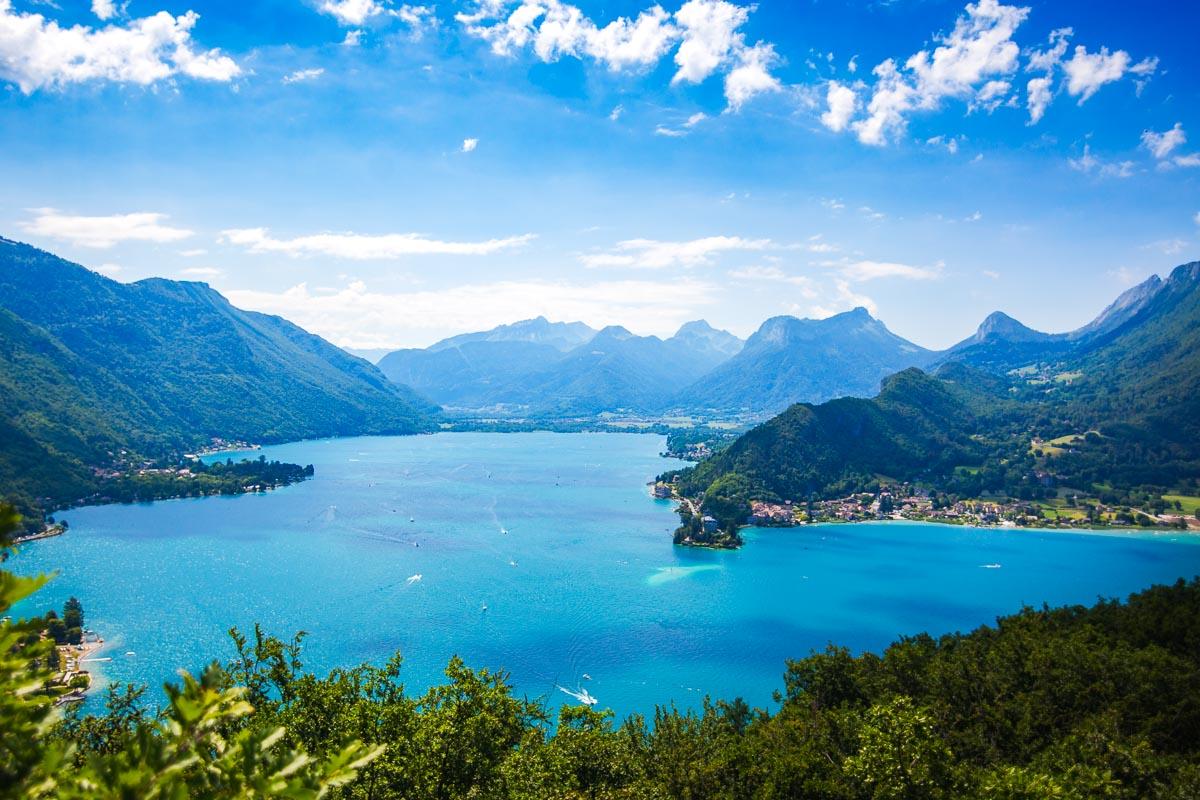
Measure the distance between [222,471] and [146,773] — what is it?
424ft

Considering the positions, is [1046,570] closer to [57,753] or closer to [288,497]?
[57,753]

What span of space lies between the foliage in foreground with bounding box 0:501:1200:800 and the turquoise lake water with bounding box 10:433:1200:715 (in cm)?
1502

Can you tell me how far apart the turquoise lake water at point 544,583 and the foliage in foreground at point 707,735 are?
1502 centimetres

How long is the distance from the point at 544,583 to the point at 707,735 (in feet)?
118

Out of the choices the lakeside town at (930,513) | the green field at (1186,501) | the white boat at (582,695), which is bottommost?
the white boat at (582,695)

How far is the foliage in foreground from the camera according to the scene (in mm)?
3205

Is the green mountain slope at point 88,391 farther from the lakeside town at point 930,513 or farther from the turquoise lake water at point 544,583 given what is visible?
the lakeside town at point 930,513

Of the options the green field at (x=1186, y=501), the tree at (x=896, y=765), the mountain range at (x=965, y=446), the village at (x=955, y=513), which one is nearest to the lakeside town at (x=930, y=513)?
the village at (x=955, y=513)

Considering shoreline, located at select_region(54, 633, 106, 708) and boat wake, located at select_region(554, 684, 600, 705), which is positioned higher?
shoreline, located at select_region(54, 633, 106, 708)

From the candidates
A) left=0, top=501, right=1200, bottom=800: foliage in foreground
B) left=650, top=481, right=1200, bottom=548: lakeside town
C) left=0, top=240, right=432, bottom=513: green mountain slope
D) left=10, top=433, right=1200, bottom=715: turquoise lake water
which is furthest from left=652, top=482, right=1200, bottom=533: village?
left=0, top=240, right=432, bottom=513: green mountain slope

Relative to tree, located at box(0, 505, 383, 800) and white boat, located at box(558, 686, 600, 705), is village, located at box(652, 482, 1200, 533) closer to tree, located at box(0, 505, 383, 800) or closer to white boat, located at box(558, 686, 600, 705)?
white boat, located at box(558, 686, 600, 705)

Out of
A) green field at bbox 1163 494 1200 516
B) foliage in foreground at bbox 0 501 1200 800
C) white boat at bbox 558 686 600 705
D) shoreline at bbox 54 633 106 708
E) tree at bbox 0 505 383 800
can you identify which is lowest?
white boat at bbox 558 686 600 705

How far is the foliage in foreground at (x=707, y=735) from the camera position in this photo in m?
3.21

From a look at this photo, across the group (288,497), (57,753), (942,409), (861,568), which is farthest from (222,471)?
(942,409)
